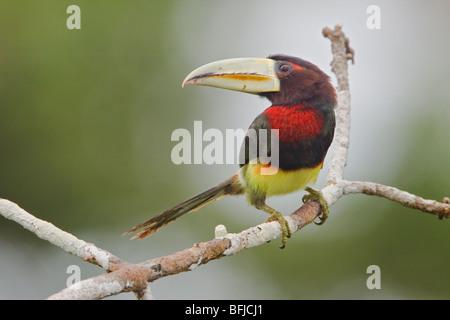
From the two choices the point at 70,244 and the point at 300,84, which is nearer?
the point at 70,244

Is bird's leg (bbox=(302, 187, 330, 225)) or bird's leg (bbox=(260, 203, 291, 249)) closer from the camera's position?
bird's leg (bbox=(260, 203, 291, 249))

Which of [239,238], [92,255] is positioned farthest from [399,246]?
[92,255]

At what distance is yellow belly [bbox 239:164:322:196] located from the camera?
2.50 metres

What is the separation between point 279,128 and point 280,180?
229mm

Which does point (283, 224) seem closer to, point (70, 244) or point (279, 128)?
point (279, 128)

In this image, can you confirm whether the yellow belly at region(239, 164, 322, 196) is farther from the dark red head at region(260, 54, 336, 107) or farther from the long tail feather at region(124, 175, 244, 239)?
the dark red head at region(260, 54, 336, 107)

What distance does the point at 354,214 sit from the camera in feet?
12.5

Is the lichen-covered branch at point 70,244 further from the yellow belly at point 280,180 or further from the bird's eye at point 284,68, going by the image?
the bird's eye at point 284,68

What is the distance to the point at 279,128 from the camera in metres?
2.50

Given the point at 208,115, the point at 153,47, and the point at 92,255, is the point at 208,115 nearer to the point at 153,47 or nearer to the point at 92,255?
the point at 153,47

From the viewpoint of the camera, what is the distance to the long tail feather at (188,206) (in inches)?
91.4

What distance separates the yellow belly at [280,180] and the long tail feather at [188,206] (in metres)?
0.13

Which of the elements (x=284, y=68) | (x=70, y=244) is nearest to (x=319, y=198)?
(x=284, y=68)

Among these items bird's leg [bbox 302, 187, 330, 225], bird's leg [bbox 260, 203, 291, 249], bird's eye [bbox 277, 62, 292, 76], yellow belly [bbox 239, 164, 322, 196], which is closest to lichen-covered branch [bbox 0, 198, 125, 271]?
bird's leg [bbox 260, 203, 291, 249]
